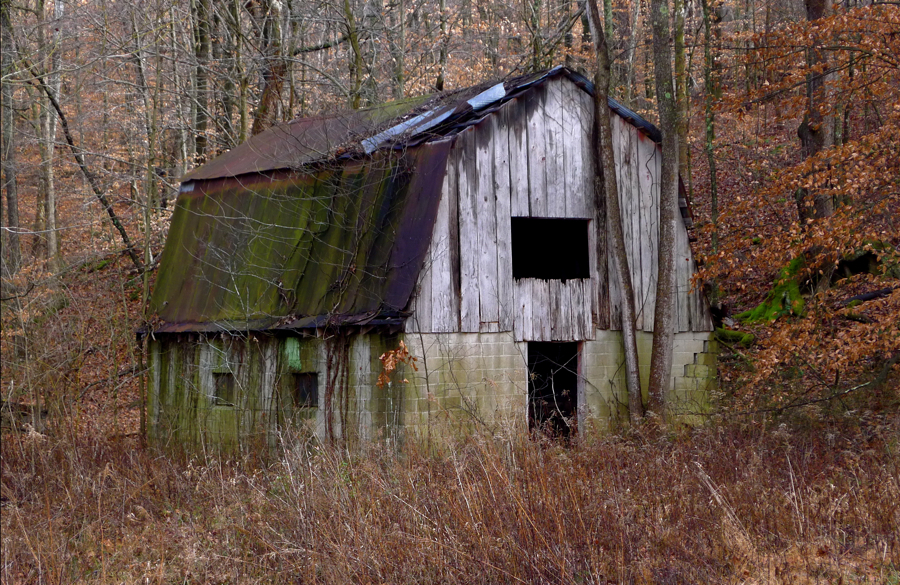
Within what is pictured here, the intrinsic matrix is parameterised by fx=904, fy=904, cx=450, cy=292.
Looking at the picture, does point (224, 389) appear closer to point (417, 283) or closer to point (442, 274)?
point (417, 283)

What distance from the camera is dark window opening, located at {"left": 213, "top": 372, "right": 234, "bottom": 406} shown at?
45.6 feet

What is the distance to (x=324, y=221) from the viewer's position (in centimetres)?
1304

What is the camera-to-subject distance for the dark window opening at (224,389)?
13.9m

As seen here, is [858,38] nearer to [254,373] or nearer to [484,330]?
[484,330]

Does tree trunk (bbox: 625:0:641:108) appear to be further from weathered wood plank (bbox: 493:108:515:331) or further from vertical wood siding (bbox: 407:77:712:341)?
weathered wood plank (bbox: 493:108:515:331)

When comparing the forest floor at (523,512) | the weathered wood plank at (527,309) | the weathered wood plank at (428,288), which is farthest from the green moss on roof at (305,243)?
the forest floor at (523,512)

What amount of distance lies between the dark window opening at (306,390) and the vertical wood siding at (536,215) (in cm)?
205

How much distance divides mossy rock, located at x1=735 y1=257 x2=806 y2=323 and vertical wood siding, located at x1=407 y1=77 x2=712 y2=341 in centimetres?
187

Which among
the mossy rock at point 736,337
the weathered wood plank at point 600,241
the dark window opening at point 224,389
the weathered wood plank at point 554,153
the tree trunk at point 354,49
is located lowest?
the dark window opening at point 224,389

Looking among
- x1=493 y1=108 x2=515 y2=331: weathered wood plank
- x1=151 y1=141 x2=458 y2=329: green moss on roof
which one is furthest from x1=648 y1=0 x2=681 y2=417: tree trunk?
x1=151 y1=141 x2=458 y2=329: green moss on roof

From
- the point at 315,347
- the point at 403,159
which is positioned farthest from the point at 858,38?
the point at 315,347

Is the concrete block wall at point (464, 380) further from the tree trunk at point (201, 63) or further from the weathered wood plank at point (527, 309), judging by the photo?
the tree trunk at point (201, 63)

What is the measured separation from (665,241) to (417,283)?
12.8 feet

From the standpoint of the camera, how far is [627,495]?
277 inches
